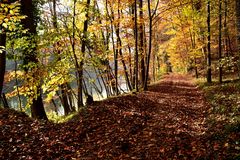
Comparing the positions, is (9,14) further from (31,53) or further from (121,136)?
(31,53)

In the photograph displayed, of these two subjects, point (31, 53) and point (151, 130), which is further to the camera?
point (31, 53)

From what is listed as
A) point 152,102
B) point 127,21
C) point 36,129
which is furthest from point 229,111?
point 127,21

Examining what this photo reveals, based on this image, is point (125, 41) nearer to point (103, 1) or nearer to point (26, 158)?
point (103, 1)

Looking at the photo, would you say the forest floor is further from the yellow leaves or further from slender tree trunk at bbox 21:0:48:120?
the yellow leaves

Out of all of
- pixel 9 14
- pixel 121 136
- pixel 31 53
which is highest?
pixel 9 14

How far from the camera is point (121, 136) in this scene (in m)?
9.27

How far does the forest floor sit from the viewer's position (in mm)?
7594

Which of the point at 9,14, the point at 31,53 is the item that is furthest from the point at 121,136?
the point at 31,53

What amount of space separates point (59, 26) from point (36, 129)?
8.55 metres

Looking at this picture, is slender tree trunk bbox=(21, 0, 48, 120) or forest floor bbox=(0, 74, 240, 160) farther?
slender tree trunk bbox=(21, 0, 48, 120)

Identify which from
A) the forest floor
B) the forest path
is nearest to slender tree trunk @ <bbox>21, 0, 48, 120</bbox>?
the forest floor

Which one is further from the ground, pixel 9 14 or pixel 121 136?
pixel 9 14

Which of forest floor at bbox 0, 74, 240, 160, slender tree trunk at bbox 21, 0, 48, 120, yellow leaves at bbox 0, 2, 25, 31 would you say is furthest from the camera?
slender tree trunk at bbox 21, 0, 48, 120

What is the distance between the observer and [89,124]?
34.8 feet
